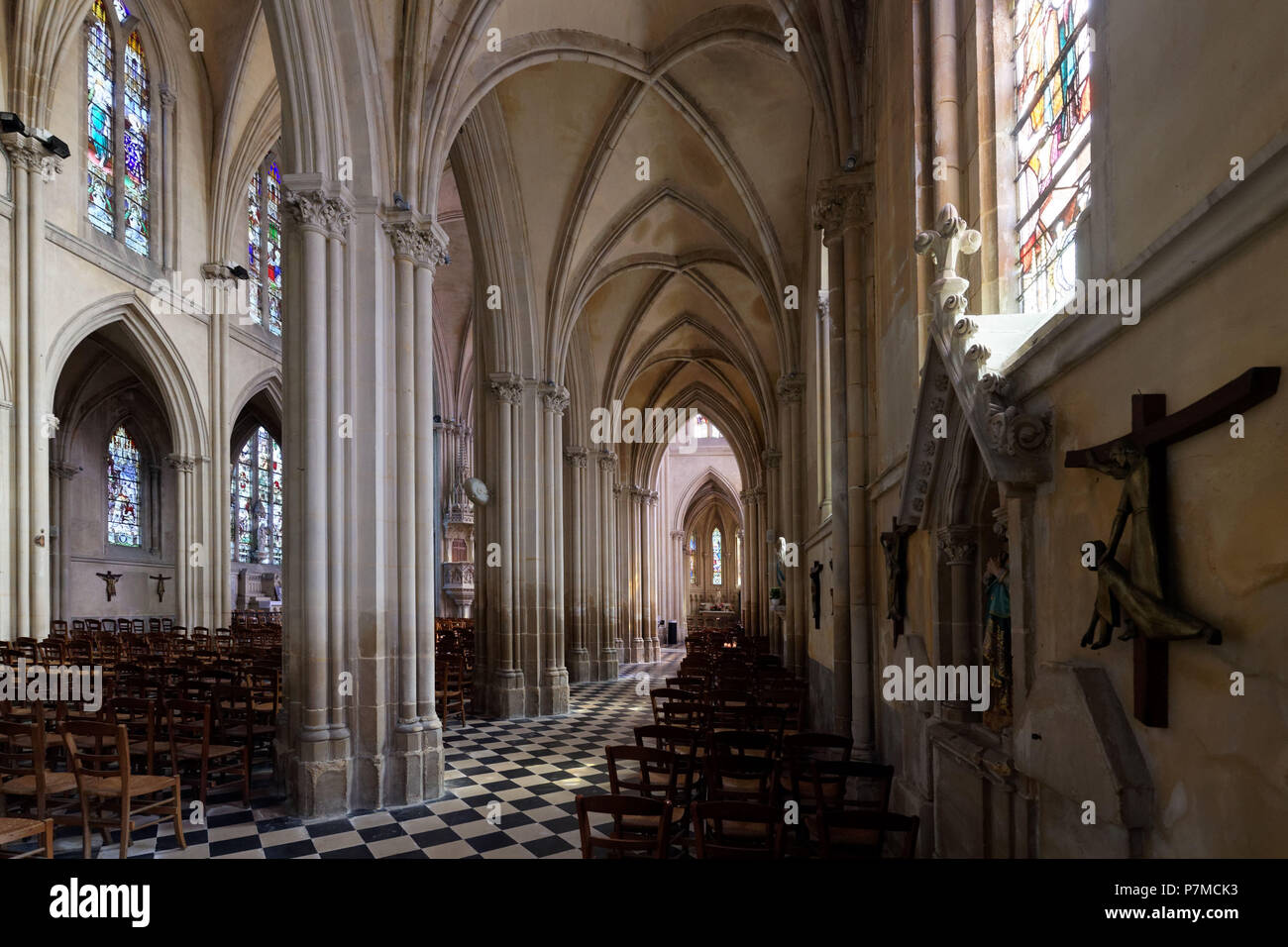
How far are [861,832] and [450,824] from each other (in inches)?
160

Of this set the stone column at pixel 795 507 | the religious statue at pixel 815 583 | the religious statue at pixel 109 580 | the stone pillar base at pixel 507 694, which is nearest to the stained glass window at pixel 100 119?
the religious statue at pixel 109 580

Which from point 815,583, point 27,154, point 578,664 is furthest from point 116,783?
point 27,154

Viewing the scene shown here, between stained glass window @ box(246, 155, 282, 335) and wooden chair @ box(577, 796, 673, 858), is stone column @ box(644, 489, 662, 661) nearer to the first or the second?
stained glass window @ box(246, 155, 282, 335)

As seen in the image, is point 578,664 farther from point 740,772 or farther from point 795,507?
point 740,772

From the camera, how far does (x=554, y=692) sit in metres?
14.7

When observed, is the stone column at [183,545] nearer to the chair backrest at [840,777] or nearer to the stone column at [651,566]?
the stone column at [651,566]

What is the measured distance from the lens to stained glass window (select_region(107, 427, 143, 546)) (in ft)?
81.5

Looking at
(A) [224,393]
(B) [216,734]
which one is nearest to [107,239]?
(A) [224,393]

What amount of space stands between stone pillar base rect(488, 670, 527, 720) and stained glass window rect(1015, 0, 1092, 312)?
11.2 meters

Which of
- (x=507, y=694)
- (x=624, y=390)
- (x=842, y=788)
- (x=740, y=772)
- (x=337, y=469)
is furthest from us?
(x=624, y=390)

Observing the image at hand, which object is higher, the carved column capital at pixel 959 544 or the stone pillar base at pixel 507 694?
the carved column capital at pixel 959 544

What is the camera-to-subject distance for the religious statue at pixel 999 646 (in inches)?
189

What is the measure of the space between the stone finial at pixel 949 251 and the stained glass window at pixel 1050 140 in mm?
346
